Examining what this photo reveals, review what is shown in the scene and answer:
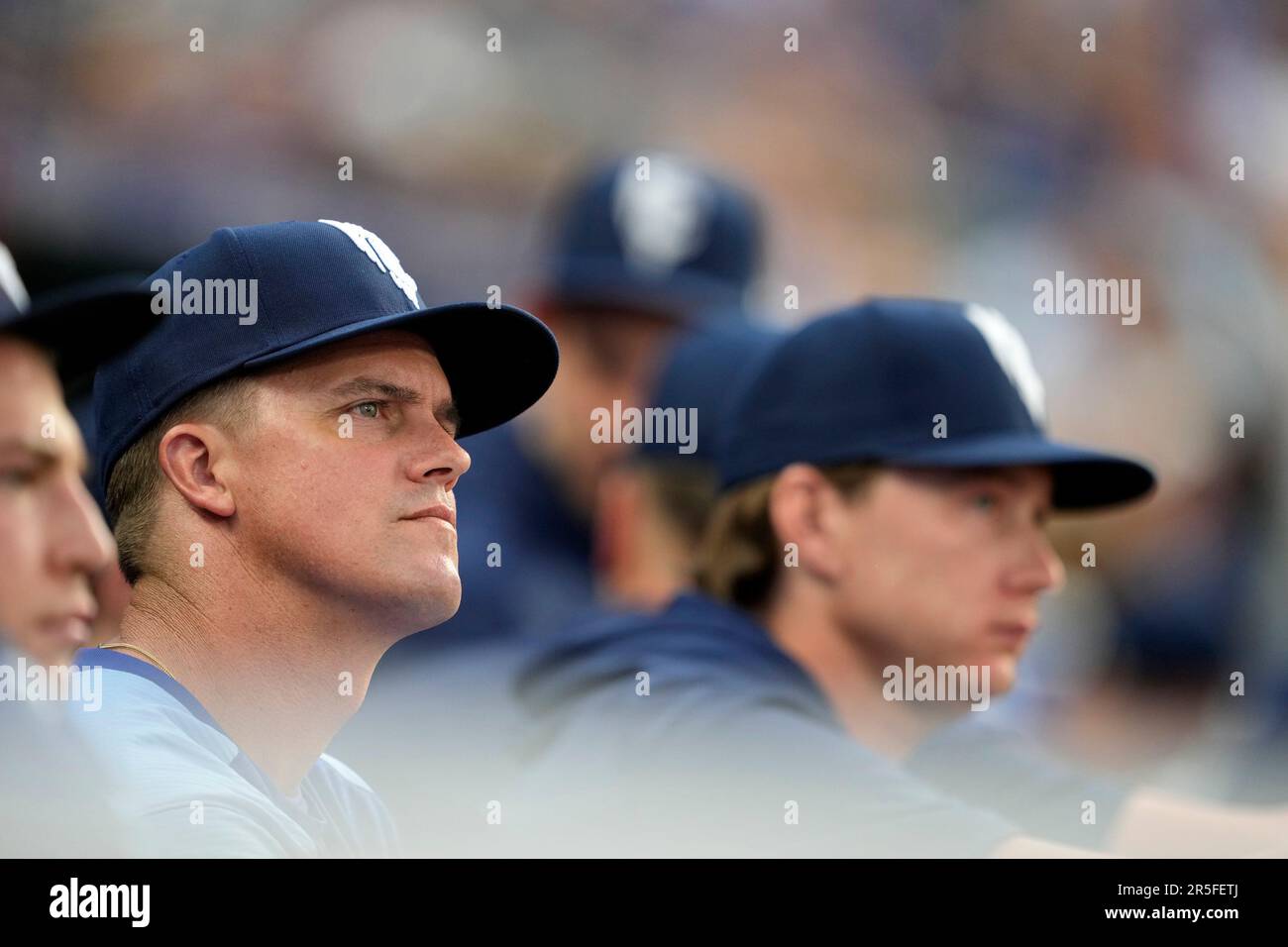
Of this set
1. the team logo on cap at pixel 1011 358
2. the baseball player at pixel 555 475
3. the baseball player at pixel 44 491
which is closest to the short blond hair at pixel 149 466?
the baseball player at pixel 44 491

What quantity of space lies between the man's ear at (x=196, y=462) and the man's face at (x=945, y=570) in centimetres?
124

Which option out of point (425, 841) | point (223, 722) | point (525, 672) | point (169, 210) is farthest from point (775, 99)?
point (223, 722)

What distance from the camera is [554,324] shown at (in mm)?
4480

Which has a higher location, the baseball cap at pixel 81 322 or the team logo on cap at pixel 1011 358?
the team logo on cap at pixel 1011 358

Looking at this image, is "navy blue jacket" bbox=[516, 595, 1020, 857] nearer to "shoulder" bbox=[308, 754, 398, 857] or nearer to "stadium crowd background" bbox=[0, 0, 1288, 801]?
"shoulder" bbox=[308, 754, 398, 857]

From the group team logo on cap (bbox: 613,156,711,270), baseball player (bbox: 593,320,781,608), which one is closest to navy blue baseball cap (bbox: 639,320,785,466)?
baseball player (bbox: 593,320,781,608)

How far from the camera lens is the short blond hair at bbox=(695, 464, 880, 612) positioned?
2803mm

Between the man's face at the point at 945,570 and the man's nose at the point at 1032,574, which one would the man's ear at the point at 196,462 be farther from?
the man's nose at the point at 1032,574

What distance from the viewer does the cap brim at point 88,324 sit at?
1817 millimetres

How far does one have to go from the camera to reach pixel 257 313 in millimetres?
1757

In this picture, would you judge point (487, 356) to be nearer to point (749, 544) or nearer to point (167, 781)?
point (167, 781)

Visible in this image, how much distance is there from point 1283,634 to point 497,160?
3.59m

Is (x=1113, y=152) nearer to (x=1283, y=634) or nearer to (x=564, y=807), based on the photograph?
(x=1283, y=634)

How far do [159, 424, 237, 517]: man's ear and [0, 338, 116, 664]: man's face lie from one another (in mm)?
373
